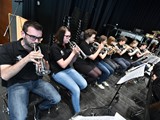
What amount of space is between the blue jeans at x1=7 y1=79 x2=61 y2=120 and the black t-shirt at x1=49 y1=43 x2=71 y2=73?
350 millimetres

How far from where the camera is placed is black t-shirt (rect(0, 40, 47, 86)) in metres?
1.47

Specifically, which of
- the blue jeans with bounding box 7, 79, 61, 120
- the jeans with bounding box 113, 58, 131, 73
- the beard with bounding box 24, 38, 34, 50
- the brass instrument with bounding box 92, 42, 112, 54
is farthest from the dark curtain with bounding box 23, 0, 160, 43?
the blue jeans with bounding box 7, 79, 61, 120

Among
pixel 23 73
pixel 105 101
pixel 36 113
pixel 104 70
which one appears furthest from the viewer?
pixel 104 70

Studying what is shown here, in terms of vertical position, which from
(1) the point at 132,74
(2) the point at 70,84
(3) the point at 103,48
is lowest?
(2) the point at 70,84

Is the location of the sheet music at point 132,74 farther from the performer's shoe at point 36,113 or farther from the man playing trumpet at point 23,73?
the performer's shoe at point 36,113

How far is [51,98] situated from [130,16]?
496cm

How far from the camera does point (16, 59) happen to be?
5.04 ft

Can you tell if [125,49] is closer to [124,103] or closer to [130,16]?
[124,103]

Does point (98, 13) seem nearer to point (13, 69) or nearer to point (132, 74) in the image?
point (132, 74)

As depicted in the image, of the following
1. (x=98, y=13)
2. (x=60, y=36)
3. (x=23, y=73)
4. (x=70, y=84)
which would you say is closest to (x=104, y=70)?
(x=70, y=84)

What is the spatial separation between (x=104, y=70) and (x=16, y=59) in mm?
1795

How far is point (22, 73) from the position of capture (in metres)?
1.60

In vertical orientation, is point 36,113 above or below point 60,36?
below

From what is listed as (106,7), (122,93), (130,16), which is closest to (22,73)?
(122,93)
